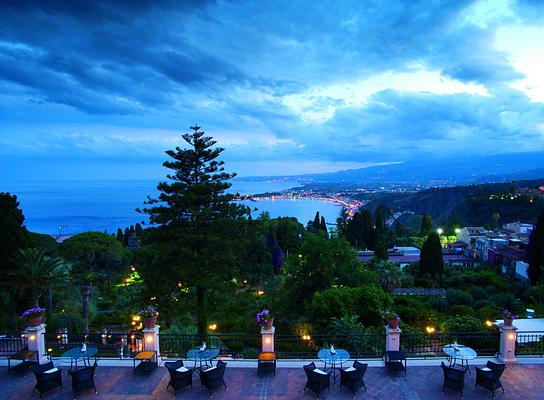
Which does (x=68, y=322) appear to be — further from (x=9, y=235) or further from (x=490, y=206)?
(x=490, y=206)

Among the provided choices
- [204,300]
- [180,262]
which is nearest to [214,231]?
[180,262]

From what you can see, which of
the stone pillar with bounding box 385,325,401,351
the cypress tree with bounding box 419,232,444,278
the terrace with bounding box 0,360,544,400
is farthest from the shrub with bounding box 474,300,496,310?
the stone pillar with bounding box 385,325,401,351

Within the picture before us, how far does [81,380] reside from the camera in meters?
7.58

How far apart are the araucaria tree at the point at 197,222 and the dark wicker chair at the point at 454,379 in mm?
10050

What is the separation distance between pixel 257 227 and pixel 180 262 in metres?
4.36

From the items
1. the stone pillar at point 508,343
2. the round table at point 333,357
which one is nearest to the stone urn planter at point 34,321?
the round table at point 333,357

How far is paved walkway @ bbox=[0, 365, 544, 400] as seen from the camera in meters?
7.55

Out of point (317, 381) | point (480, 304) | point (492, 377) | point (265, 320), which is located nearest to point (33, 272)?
point (265, 320)

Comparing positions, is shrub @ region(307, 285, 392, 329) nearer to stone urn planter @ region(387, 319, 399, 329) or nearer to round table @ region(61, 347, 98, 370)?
stone urn planter @ region(387, 319, 399, 329)

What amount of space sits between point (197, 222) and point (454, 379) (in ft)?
38.2

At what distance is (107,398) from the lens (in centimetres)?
754

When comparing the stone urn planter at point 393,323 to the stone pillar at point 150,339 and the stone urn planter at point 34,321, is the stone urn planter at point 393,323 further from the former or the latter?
the stone urn planter at point 34,321

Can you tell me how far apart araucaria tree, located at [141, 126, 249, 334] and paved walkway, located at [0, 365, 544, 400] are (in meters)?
6.84

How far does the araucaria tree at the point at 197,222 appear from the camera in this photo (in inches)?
610
